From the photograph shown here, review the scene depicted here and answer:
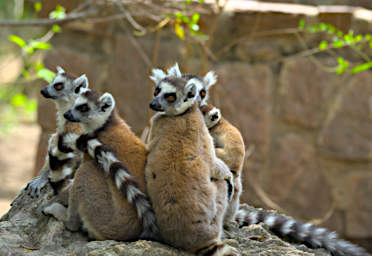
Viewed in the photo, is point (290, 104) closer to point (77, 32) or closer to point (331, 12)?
point (331, 12)

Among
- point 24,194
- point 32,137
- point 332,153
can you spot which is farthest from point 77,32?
point 32,137

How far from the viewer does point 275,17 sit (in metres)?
5.43

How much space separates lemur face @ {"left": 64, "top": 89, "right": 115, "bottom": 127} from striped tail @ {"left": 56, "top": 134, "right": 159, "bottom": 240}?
231 mm

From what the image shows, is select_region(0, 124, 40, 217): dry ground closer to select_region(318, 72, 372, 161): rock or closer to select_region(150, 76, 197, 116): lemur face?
select_region(318, 72, 372, 161): rock

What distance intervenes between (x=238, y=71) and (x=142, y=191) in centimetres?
296

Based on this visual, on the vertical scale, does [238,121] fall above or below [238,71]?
below

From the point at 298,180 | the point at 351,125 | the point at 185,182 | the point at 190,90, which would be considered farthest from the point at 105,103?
the point at 351,125

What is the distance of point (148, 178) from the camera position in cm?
276

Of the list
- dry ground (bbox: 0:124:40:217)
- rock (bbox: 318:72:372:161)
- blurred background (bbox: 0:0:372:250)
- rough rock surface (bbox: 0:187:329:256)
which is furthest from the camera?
dry ground (bbox: 0:124:40:217)

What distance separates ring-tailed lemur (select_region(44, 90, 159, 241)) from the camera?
8.80 feet

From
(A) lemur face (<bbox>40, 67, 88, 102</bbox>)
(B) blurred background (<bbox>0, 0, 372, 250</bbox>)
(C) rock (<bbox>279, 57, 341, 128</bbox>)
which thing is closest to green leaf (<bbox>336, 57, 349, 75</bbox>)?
(B) blurred background (<bbox>0, 0, 372, 250</bbox>)

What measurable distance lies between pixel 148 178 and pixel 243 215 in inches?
42.6

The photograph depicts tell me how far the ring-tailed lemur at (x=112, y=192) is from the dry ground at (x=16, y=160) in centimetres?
412

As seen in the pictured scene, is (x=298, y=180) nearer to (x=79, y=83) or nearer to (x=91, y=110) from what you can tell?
(x=79, y=83)
